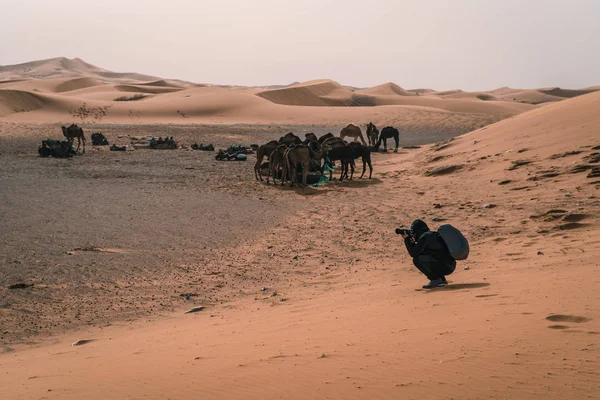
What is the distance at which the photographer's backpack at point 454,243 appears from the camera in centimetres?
718

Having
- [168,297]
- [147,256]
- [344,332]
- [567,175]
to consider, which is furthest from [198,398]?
[567,175]

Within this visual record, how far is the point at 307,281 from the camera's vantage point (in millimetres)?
9125

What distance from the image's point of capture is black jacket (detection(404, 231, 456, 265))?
7324 mm

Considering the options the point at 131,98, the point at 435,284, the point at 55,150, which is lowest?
the point at 435,284

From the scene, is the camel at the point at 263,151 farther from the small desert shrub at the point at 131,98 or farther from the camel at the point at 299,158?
the small desert shrub at the point at 131,98

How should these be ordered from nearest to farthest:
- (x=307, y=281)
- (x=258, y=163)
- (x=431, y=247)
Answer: (x=431, y=247)
(x=307, y=281)
(x=258, y=163)

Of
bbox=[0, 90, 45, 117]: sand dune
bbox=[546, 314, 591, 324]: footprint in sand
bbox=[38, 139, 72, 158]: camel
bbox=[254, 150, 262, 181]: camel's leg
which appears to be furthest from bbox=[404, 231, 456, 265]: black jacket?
bbox=[0, 90, 45, 117]: sand dune

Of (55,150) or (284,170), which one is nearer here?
(284,170)

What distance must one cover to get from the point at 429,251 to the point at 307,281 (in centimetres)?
231

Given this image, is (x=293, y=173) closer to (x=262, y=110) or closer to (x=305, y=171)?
(x=305, y=171)

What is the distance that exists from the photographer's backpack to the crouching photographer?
0.10 m

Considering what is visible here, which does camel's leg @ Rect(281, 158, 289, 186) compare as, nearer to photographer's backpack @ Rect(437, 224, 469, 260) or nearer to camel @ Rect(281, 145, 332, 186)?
camel @ Rect(281, 145, 332, 186)

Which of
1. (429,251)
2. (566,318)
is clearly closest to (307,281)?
(429,251)

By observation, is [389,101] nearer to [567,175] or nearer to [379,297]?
[567,175]
